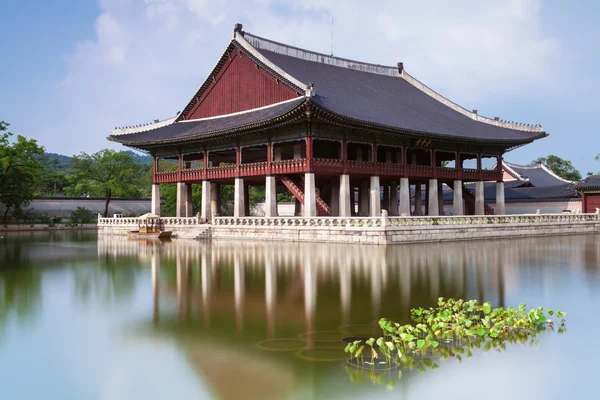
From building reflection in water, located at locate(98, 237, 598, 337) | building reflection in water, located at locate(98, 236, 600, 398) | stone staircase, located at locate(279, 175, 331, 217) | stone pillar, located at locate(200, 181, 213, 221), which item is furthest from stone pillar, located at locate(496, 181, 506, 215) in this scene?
stone pillar, located at locate(200, 181, 213, 221)

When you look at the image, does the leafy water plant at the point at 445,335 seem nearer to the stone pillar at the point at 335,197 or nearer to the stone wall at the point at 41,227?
the stone pillar at the point at 335,197

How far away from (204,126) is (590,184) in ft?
125

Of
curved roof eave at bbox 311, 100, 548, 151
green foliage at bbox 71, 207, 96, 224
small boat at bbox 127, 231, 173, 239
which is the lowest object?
small boat at bbox 127, 231, 173, 239

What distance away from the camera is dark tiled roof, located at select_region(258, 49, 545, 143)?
45875 mm

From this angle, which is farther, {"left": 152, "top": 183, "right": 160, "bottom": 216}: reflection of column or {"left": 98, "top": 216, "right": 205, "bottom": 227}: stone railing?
{"left": 152, "top": 183, "right": 160, "bottom": 216}: reflection of column

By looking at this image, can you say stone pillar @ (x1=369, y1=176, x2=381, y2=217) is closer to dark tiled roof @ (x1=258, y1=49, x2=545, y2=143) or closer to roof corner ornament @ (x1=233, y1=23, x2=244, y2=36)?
dark tiled roof @ (x1=258, y1=49, x2=545, y2=143)

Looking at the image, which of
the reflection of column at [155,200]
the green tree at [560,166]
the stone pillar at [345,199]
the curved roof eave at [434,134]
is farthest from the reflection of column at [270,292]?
the green tree at [560,166]

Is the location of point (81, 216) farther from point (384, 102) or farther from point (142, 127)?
point (384, 102)

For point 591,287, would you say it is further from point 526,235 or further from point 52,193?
point 52,193

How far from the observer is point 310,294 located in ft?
52.6

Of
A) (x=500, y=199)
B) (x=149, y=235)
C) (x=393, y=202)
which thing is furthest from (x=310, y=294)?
(x=500, y=199)

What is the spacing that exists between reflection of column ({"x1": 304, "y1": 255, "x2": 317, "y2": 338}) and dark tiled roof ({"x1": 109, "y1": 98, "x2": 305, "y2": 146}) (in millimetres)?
19133

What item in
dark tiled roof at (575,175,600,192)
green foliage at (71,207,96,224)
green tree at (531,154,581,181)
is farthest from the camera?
green tree at (531,154,581,181)

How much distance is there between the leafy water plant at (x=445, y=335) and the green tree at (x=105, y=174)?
234 feet
